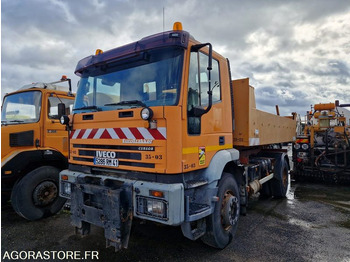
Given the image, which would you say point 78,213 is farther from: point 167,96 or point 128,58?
point 128,58

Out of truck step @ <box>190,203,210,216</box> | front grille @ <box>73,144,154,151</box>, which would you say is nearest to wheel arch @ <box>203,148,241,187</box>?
truck step @ <box>190,203,210,216</box>

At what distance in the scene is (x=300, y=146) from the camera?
8.09 m

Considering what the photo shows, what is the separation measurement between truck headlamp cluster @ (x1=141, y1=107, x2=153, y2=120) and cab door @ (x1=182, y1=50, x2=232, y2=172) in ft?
1.33

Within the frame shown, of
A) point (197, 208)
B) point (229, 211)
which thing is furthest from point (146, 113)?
point (229, 211)

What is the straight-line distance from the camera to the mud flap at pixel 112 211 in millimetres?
2795

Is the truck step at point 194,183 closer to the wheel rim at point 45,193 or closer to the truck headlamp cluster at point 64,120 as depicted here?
the truck headlamp cluster at point 64,120

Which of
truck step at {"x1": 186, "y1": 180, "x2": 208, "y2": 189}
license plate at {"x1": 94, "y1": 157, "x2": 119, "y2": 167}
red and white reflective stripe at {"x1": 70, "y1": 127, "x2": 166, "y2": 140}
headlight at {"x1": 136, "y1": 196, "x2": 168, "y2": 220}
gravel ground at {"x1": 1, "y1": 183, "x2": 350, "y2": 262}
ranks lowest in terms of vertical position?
gravel ground at {"x1": 1, "y1": 183, "x2": 350, "y2": 262}

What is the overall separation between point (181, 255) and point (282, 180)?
3949 millimetres

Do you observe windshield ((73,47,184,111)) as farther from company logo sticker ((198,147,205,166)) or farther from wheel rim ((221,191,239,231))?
wheel rim ((221,191,239,231))

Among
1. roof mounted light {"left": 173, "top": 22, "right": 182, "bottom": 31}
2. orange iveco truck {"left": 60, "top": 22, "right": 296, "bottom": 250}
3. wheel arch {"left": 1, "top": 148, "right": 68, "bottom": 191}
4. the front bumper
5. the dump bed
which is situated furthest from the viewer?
wheel arch {"left": 1, "top": 148, "right": 68, "bottom": 191}

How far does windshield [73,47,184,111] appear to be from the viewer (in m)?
2.85

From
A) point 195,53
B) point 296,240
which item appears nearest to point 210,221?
point 296,240

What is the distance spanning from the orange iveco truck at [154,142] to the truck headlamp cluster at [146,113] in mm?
11

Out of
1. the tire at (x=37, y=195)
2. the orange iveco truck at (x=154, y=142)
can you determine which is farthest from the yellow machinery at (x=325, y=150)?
the tire at (x=37, y=195)
